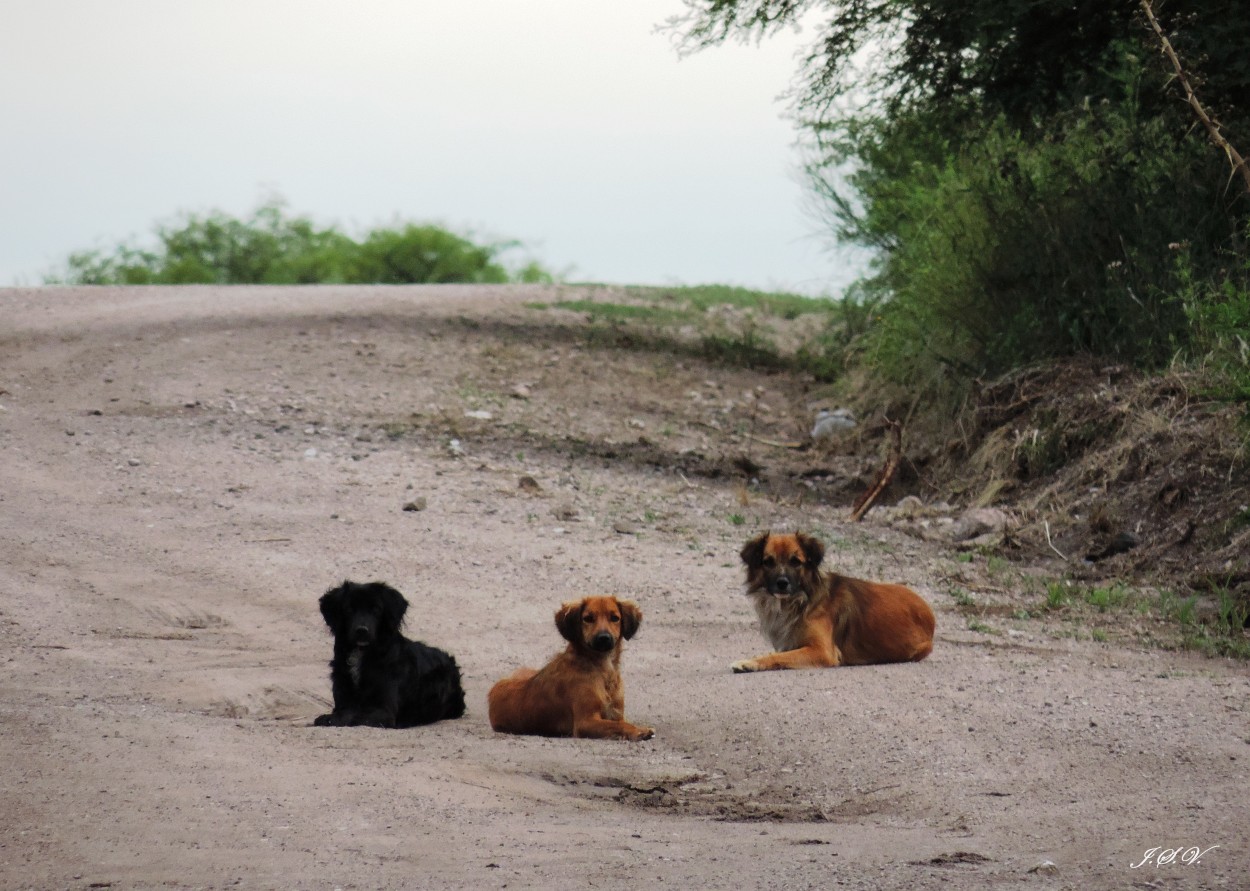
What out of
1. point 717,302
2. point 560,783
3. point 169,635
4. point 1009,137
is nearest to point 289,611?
point 169,635

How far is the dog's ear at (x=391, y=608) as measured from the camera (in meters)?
7.55

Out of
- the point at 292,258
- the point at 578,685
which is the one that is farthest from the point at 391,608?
the point at 292,258

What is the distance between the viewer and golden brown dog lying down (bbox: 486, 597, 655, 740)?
716 cm

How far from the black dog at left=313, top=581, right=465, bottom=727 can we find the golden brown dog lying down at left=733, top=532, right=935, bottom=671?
1875 mm

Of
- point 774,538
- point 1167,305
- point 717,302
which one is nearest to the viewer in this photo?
point 774,538

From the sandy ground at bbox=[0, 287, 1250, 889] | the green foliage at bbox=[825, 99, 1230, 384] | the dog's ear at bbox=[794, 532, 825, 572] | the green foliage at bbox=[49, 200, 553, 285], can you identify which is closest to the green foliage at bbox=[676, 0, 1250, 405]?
the green foliage at bbox=[825, 99, 1230, 384]

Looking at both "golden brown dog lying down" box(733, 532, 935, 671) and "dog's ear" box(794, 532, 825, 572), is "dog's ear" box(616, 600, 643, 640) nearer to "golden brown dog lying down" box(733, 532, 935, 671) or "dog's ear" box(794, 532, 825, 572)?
"golden brown dog lying down" box(733, 532, 935, 671)

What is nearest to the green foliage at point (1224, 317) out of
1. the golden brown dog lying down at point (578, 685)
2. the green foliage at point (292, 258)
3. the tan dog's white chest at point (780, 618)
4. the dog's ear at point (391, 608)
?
the tan dog's white chest at point (780, 618)

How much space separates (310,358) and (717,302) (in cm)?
912

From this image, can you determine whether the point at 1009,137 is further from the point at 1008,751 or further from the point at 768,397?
the point at 1008,751

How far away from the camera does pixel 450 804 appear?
564 cm

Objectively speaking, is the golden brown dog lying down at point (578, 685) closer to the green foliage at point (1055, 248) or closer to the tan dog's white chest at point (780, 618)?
the tan dog's white chest at point (780, 618)

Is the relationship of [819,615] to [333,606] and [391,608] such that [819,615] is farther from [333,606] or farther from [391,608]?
[333,606]

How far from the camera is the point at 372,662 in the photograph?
7570 millimetres
